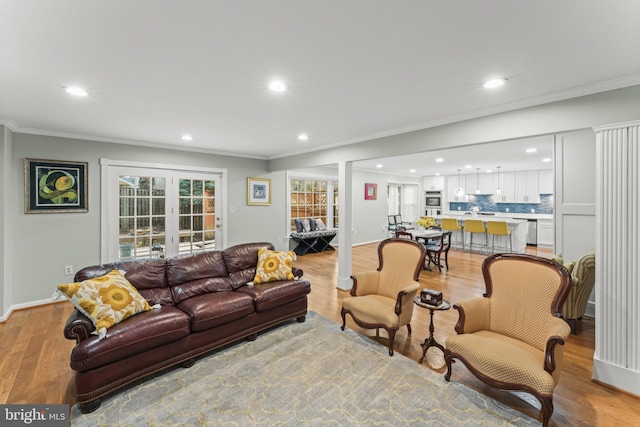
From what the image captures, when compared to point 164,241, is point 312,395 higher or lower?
lower

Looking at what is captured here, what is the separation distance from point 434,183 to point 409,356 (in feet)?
28.8

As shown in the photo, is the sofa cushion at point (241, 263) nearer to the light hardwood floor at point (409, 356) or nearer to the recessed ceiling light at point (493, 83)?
the light hardwood floor at point (409, 356)

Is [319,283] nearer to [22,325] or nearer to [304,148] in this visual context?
[304,148]

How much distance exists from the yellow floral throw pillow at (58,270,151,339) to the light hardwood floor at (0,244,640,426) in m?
0.61

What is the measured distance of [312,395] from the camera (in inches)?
83.2

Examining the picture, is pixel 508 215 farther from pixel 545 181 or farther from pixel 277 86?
pixel 277 86

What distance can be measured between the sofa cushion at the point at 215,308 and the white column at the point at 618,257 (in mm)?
3071

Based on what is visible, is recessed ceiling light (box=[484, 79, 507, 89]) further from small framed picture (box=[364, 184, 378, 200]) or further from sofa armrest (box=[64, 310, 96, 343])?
small framed picture (box=[364, 184, 378, 200])

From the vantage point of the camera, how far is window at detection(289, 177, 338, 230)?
7.50 metres

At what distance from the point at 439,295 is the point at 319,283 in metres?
2.67

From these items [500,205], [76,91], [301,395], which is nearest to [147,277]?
[76,91]

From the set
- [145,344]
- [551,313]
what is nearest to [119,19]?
[145,344]

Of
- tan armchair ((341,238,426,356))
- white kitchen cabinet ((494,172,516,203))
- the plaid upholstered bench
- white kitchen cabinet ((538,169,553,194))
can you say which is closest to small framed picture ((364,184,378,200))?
the plaid upholstered bench

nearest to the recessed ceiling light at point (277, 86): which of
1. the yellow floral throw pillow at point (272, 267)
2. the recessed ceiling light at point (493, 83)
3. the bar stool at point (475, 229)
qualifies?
the recessed ceiling light at point (493, 83)
